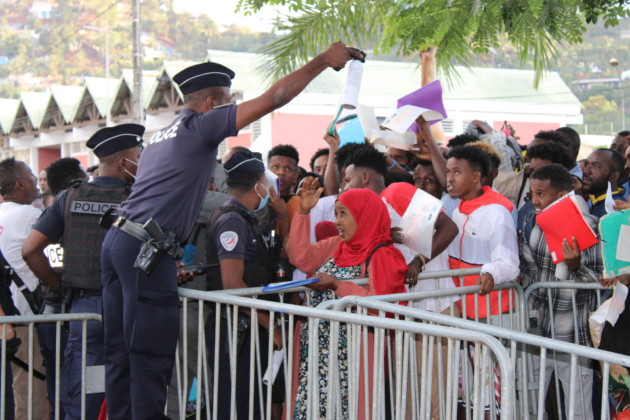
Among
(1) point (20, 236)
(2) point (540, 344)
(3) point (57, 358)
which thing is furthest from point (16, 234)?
(2) point (540, 344)

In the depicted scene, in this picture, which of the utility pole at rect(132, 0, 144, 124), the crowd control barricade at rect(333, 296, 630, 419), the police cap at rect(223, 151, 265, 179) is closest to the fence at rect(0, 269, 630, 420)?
the crowd control barricade at rect(333, 296, 630, 419)

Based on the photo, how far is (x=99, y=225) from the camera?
18.2 ft

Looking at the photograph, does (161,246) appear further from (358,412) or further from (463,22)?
(463,22)

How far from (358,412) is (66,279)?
2.38 m

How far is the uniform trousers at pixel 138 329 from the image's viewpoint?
4.75 metres

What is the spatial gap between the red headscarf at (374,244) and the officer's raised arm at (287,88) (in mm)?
1235

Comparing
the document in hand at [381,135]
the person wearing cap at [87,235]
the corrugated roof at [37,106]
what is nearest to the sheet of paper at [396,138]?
the document in hand at [381,135]

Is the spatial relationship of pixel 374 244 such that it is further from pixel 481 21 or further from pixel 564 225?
pixel 481 21

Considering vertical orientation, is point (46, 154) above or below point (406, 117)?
above

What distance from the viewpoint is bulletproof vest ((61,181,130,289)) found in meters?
5.61

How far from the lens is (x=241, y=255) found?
5426mm

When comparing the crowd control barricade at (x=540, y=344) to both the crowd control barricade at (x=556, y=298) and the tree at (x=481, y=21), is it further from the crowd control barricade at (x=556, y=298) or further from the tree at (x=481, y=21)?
the tree at (x=481, y=21)

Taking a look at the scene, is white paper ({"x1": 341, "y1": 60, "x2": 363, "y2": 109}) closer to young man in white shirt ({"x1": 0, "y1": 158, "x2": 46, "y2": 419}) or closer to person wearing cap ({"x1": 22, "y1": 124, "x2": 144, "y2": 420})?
person wearing cap ({"x1": 22, "y1": 124, "x2": 144, "y2": 420})

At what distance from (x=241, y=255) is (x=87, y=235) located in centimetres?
108
